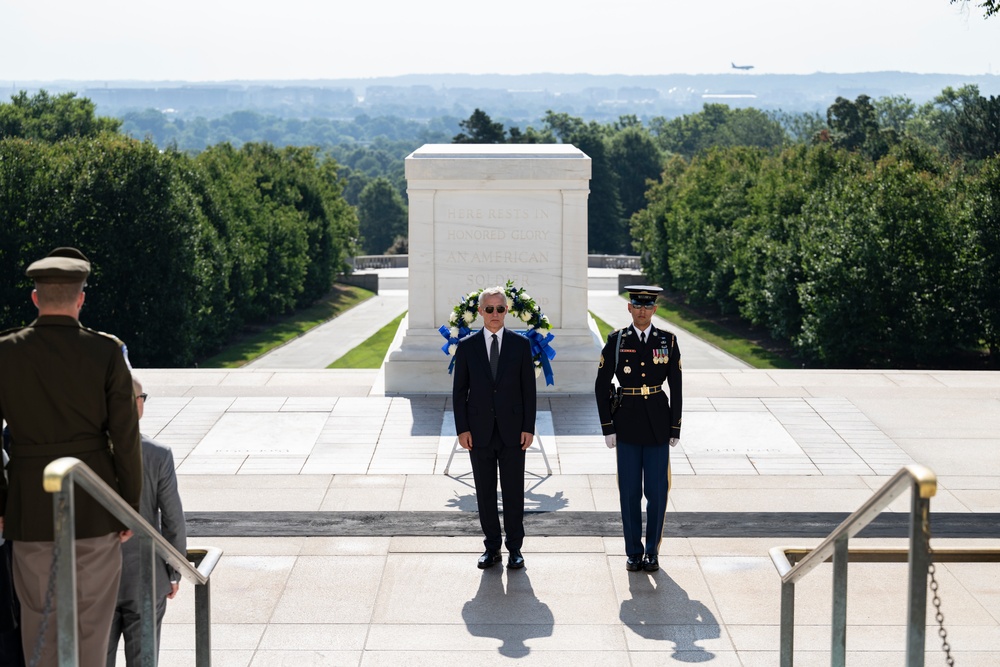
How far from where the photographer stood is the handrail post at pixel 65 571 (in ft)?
12.0

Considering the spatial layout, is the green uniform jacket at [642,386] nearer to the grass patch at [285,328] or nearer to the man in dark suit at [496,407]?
the man in dark suit at [496,407]

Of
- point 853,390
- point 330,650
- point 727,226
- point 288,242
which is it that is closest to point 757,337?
point 727,226

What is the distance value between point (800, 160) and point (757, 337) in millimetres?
7705

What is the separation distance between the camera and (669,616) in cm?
722

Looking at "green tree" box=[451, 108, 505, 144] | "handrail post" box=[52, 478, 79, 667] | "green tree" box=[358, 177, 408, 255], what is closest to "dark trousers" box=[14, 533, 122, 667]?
"handrail post" box=[52, 478, 79, 667]

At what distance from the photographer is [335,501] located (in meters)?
9.70

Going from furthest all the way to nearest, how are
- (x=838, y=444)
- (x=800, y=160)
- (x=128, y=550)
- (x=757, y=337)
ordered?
1. (x=800, y=160)
2. (x=757, y=337)
3. (x=838, y=444)
4. (x=128, y=550)

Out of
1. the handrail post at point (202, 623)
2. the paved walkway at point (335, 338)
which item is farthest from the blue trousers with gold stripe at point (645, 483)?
the paved walkway at point (335, 338)

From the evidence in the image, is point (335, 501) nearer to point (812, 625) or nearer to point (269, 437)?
point (269, 437)

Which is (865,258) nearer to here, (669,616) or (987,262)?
(987,262)

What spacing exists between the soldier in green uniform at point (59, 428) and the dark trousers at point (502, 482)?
3.43 metres

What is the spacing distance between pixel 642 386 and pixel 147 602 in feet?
12.9

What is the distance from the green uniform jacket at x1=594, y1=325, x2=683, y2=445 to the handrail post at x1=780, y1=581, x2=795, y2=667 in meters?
2.37

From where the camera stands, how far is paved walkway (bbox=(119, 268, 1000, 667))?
684 cm
